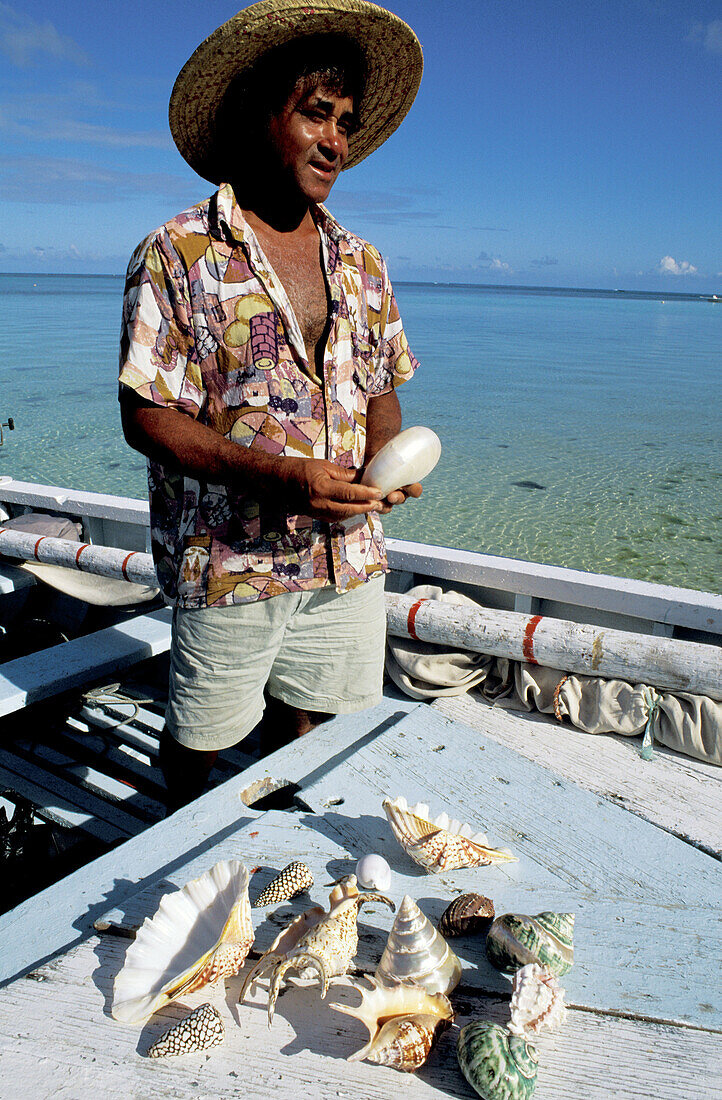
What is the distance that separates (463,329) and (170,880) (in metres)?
44.2

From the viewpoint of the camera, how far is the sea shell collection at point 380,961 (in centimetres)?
108

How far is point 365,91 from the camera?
78.2 inches

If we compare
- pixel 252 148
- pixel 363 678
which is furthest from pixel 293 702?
pixel 252 148

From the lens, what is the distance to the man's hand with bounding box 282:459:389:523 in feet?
5.15

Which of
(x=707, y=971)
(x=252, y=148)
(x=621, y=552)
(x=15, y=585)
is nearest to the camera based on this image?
(x=707, y=971)

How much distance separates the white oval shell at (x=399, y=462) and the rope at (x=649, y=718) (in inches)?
49.0

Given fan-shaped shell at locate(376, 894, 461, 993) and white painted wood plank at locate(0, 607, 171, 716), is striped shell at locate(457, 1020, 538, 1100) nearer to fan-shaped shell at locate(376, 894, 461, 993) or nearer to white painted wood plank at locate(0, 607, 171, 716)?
fan-shaped shell at locate(376, 894, 461, 993)

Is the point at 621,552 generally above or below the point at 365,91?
below

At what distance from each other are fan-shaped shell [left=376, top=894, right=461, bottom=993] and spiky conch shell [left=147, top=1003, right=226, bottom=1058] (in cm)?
27

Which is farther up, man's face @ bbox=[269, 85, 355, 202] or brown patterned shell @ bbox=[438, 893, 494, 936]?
man's face @ bbox=[269, 85, 355, 202]

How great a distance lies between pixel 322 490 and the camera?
1573 millimetres

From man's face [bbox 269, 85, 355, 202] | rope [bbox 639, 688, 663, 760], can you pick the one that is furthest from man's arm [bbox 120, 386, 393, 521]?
rope [bbox 639, 688, 663, 760]

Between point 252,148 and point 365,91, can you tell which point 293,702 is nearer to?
point 252,148

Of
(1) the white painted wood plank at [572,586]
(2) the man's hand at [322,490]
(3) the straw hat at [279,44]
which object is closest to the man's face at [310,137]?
(3) the straw hat at [279,44]
